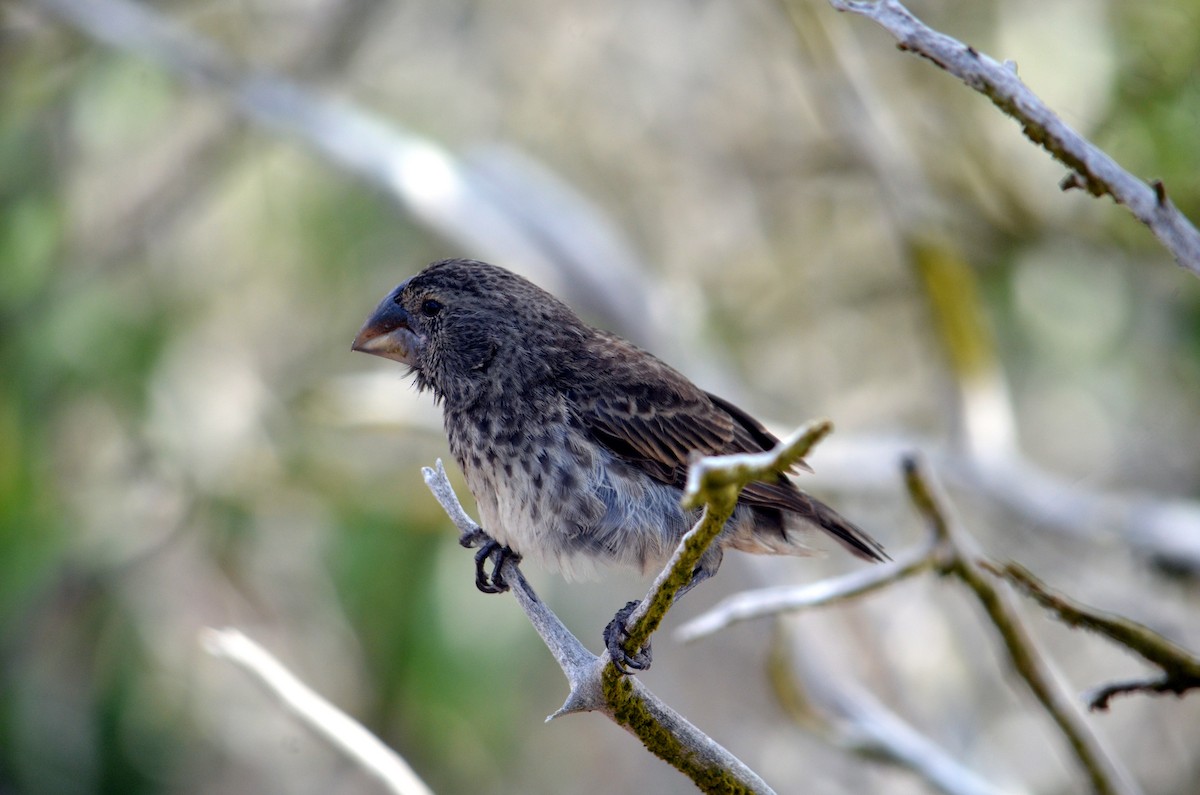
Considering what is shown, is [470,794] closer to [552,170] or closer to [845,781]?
[845,781]

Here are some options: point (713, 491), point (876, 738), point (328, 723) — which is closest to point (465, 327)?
point (328, 723)

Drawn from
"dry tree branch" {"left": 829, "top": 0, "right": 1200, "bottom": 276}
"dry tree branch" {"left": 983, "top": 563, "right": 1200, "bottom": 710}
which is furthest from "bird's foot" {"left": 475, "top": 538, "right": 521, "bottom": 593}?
"dry tree branch" {"left": 829, "top": 0, "right": 1200, "bottom": 276}

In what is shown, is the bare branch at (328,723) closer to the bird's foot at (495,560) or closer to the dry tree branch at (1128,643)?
the bird's foot at (495,560)

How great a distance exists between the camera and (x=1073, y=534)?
228 inches

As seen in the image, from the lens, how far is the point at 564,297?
→ 21.1 ft

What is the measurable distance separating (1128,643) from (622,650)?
86cm

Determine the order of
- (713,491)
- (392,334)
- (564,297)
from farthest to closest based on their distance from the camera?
(564,297)
(392,334)
(713,491)

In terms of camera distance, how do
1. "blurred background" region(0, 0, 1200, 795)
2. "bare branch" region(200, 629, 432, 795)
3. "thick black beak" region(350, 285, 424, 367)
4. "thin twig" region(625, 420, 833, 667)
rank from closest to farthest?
"thin twig" region(625, 420, 833, 667) → "bare branch" region(200, 629, 432, 795) → "thick black beak" region(350, 285, 424, 367) → "blurred background" region(0, 0, 1200, 795)

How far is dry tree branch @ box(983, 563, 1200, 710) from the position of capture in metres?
2.22

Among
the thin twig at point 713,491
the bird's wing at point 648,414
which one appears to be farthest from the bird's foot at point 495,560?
the thin twig at point 713,491

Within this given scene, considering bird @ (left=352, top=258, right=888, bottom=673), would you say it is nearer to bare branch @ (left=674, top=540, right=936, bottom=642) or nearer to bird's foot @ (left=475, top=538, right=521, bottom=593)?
bird's foot @ (left=475, top=538, right=521, bottom=593)

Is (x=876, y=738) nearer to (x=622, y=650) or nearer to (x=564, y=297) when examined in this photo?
(x=622, y=650)

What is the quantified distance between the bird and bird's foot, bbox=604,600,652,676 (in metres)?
0.41

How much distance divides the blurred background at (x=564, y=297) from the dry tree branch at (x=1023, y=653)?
2510 mm
